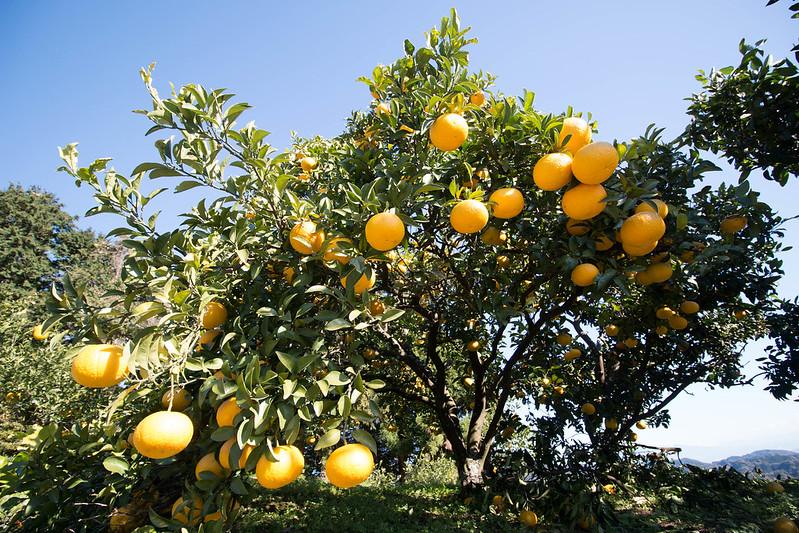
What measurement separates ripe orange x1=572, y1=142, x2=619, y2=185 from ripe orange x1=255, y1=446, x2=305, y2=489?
5.92 feet

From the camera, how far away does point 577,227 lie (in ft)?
7.51

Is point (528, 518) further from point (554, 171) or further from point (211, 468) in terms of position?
point (554, 171)

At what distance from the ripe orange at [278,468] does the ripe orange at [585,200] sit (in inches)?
68.1

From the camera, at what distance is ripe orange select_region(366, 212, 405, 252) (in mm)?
1611

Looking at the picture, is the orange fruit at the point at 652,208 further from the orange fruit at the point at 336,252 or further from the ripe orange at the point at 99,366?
the ripe orange at the point at 99,366

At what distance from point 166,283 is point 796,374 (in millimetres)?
4543

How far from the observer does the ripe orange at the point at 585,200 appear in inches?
72.1

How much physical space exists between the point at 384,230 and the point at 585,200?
103 centimetres

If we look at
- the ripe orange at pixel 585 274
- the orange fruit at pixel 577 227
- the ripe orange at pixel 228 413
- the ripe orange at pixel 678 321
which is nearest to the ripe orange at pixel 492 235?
the orange fruit at pixel 577 227

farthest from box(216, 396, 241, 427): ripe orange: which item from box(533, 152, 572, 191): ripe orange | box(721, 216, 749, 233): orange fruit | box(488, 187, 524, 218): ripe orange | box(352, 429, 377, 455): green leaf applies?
box(721, 216, 749, 233): orange fruit

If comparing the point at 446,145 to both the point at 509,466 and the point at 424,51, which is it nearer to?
the point at 424,51

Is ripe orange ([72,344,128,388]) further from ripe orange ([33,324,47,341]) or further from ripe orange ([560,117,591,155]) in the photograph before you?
ripe orange ([560,117,591,155])

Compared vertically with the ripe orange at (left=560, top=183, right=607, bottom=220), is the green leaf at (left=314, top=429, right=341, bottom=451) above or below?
below

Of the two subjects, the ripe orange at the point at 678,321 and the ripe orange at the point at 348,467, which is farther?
the ripe orange at the point at 678,321
